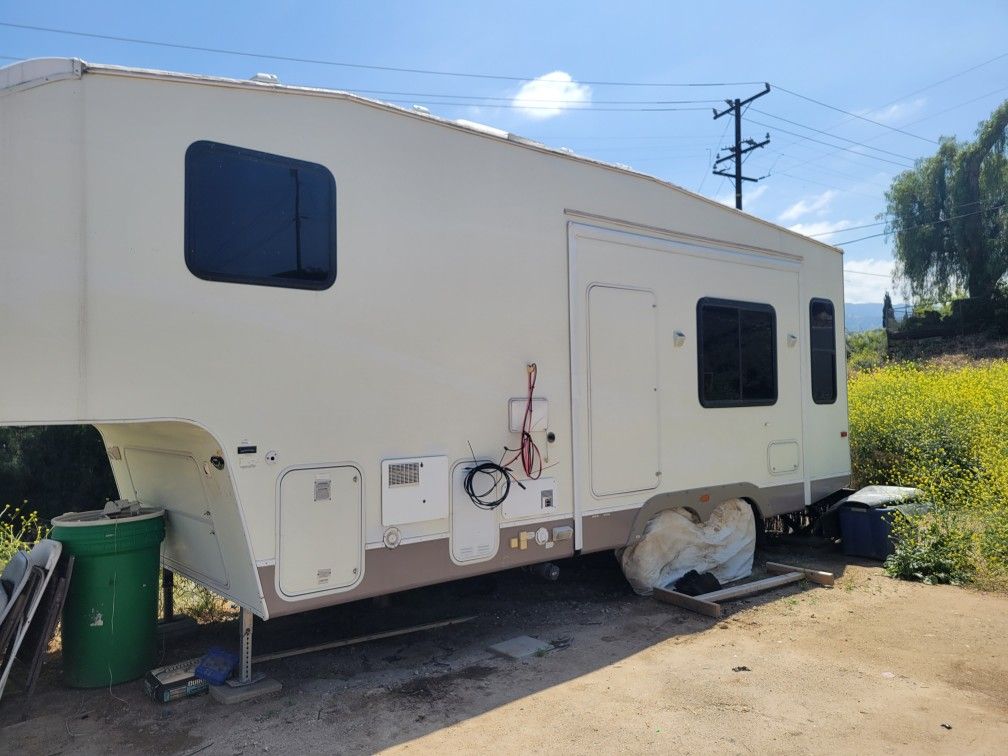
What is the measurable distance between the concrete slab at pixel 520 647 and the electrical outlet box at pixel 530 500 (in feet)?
2.79

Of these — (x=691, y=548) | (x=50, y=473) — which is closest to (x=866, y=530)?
(x=691, y=548)

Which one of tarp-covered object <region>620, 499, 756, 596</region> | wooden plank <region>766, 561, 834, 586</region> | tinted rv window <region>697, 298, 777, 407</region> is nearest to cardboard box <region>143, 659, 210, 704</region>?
tarp-covered object <region>620, 499, 756, 596</region>

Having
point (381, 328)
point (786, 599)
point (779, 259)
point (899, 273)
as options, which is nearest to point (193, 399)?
point (381, 328)

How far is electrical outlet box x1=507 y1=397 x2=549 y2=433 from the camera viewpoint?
4457mm

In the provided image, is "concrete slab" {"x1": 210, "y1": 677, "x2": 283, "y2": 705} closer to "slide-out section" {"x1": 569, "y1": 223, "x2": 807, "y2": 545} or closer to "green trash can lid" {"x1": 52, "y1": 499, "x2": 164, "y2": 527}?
"green trash can lid" {"x1": 52, "y1": 499, "x2": 164, "y2": 527}

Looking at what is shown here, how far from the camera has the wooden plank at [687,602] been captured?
16.8 ft

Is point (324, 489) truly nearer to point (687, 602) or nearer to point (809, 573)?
point (687, 602)

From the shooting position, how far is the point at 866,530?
6.77m

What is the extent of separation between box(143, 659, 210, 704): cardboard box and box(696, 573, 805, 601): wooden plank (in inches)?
135

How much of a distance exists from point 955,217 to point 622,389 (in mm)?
27497

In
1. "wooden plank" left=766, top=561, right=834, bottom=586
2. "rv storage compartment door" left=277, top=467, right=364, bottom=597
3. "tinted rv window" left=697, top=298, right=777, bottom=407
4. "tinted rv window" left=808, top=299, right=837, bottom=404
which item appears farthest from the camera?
"tinted rv window" left=808, top=299, right=837, bottom=404

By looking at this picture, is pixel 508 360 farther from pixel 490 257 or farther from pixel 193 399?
pixel 193 399

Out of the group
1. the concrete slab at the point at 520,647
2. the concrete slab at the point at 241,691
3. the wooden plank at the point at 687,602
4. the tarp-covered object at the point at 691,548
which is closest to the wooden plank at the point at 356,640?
the concrete slab at the point at 241,691

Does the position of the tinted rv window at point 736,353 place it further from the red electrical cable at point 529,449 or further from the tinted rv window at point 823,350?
the red electrical cable at point 529,449
